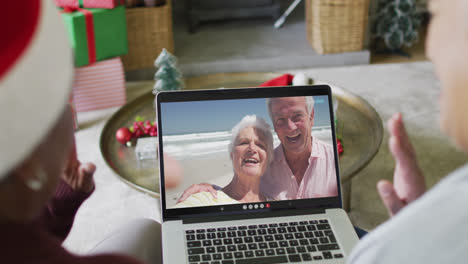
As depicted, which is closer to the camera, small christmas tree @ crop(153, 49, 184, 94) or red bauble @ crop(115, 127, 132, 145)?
red bauble @ crop(115, 127, 132, 145)

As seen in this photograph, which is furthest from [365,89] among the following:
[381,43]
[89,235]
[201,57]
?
[89,235]

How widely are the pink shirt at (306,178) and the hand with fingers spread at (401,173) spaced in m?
0.29

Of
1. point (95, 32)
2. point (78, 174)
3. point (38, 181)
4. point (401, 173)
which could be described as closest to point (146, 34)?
point (95, 32)

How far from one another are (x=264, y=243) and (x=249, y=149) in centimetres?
23

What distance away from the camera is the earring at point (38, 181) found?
0.37 metres

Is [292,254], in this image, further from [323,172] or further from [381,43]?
[381,43]

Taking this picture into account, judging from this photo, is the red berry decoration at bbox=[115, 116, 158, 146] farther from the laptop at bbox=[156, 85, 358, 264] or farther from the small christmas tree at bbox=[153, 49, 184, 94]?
the laptop at bbox=[156, 85, 358, 264]

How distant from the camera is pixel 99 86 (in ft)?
9.21

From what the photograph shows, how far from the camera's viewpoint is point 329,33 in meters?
3.27

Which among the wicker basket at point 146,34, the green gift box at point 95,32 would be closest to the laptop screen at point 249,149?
the green gift box at point 95,32

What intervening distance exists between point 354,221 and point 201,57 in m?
1.93

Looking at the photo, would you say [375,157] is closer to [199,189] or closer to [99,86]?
[199,189]

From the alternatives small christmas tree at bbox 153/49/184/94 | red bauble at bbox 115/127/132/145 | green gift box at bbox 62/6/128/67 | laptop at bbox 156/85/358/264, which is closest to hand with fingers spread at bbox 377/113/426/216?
laptop at bbox 156/85/358/264

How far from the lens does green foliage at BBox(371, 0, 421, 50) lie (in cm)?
320
